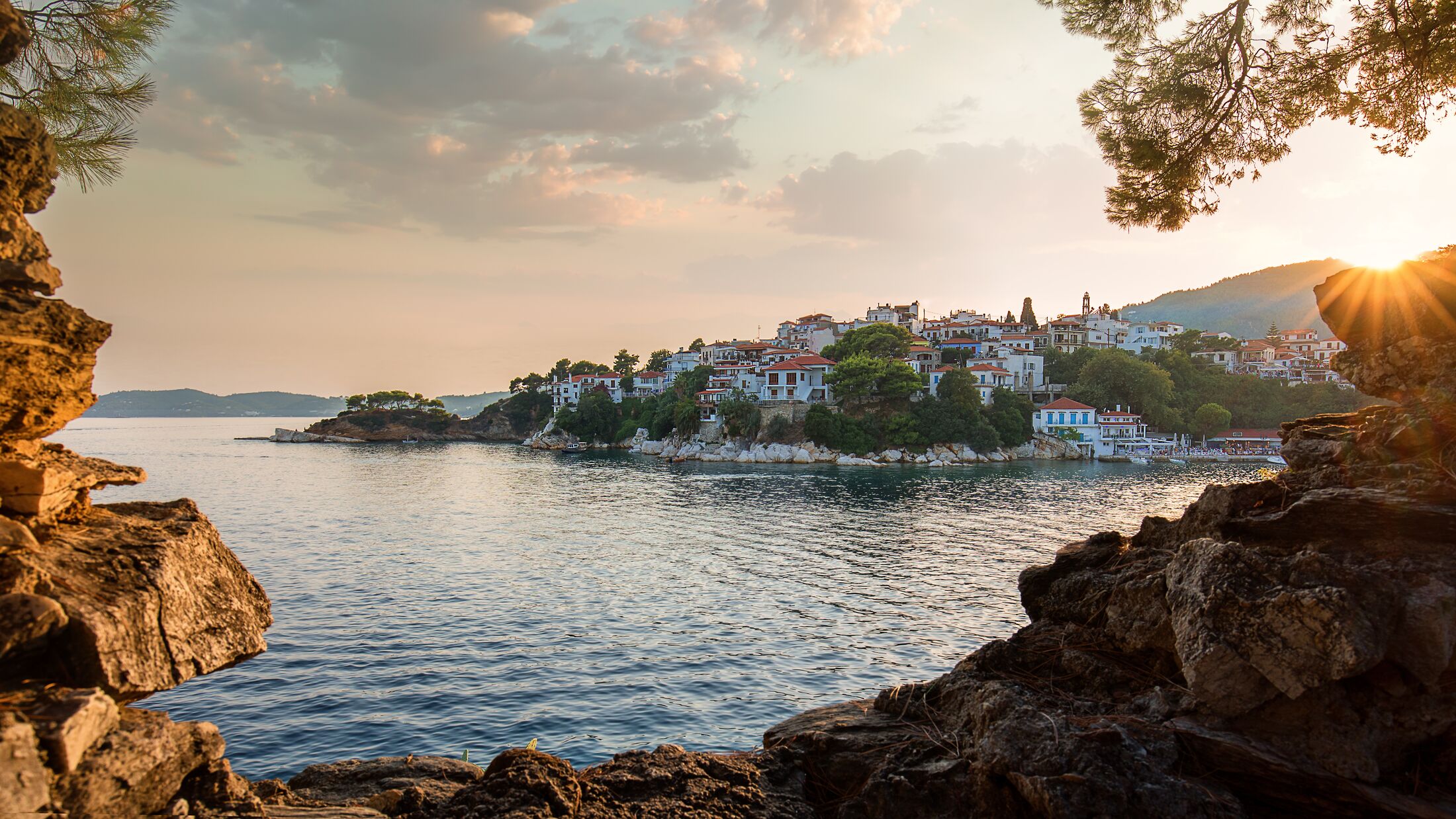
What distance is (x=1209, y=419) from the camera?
82.6 m

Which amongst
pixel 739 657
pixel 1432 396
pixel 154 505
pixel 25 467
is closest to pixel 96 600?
pixel 25 467

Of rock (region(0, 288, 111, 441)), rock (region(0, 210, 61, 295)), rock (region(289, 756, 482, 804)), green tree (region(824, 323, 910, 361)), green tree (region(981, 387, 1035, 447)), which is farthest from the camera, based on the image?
green tree (region(824, 323, 910, 361))

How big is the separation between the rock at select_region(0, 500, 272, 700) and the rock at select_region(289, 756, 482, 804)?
7.77 feet

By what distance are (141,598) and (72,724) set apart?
2.83ft

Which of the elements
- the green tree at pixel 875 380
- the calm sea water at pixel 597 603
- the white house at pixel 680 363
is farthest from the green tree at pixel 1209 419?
the white house at pixel 680 363

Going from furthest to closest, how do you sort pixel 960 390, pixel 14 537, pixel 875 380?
pixel 960 390
pixel 875 380
pixel 14 537

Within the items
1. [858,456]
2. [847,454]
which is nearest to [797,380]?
[847,454]

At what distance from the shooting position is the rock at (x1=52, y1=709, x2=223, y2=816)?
132 inches

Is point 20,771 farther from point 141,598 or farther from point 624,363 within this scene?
point 624,363

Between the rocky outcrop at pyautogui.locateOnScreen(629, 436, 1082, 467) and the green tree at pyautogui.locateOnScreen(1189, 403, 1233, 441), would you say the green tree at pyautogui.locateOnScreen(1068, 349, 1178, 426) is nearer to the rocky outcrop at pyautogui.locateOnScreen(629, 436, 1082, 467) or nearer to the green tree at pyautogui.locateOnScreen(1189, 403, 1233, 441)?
the green tree at pyautogui.locateOnScreen(1189, 403, 1233, 441)

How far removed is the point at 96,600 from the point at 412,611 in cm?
1662

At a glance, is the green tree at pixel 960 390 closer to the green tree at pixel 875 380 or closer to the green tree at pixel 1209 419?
the green tree at pixel 875 380

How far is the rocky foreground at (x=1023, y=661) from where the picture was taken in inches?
148

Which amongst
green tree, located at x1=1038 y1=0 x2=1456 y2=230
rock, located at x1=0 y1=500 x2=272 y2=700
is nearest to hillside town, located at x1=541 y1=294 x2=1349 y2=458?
green tree, located at x1=1038 y1=0 x2=1456 y2=230
